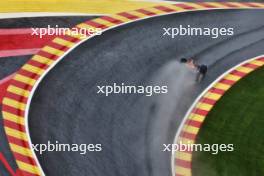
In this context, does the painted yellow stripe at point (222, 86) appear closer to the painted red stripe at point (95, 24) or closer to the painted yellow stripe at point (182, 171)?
the painted yellow stripe at point (182, 171)

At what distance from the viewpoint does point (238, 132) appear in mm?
19703

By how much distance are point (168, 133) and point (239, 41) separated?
754cm

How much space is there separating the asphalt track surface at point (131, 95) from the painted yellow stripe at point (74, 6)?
1497 millimetres

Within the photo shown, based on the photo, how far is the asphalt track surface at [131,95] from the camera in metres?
18.1

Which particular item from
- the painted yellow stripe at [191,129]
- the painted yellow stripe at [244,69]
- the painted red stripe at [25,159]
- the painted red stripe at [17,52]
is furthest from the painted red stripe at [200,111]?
the painted red stripe at [17,52]

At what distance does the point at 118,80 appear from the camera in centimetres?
2120

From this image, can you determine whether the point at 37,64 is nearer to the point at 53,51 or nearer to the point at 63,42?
the point at 53,51

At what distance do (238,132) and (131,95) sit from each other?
15.1ft

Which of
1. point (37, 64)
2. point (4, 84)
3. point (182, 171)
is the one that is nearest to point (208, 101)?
→ point (182, 171)

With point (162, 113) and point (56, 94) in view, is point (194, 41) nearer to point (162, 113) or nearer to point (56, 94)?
point (162, 113)

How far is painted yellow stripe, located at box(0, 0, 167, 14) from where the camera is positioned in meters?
24.2

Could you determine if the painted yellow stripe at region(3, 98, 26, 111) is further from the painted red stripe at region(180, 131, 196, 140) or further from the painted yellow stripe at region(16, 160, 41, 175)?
the painted red stripe at region(180, 131, 196, 140)

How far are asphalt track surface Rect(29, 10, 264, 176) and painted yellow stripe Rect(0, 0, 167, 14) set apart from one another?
1.50 meters

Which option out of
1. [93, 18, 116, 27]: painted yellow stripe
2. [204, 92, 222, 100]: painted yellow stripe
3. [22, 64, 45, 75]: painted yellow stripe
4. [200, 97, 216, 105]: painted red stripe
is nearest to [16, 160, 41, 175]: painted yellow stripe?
[22, 64, 45, 75]: painted yellow stripe
